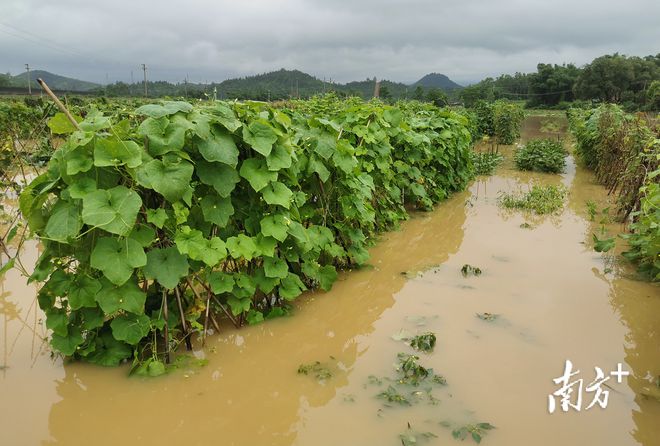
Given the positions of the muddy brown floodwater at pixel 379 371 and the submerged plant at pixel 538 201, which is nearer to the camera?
the muddy brown floodwater at pixel 379 371

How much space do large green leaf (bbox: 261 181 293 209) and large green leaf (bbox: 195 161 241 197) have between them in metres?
0.34

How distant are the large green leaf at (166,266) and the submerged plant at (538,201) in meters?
6.72

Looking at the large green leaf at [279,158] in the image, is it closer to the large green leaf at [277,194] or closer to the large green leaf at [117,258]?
the large green leaf at [277,194]

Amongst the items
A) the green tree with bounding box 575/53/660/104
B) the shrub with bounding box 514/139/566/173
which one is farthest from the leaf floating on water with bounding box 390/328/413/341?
the green tree with bounding box 575/53/660/104

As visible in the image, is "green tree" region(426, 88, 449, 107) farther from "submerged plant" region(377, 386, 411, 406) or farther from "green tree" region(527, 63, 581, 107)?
"green tree" region(527, 63, 581, 107)

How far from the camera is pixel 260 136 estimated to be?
3482 millimetres

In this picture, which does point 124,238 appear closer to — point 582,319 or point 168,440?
point 168,440

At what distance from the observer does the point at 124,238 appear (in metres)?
2.94

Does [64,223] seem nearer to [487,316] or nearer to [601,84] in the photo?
[487,316]

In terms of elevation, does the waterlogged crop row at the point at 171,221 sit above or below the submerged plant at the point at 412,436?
above

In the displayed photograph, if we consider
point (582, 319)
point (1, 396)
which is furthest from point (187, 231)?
point (582, 319)

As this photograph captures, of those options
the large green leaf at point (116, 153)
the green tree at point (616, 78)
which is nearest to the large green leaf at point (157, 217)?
the large green leaf at point (116, 153)

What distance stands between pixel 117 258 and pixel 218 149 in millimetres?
951

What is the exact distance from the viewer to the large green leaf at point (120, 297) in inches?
116
